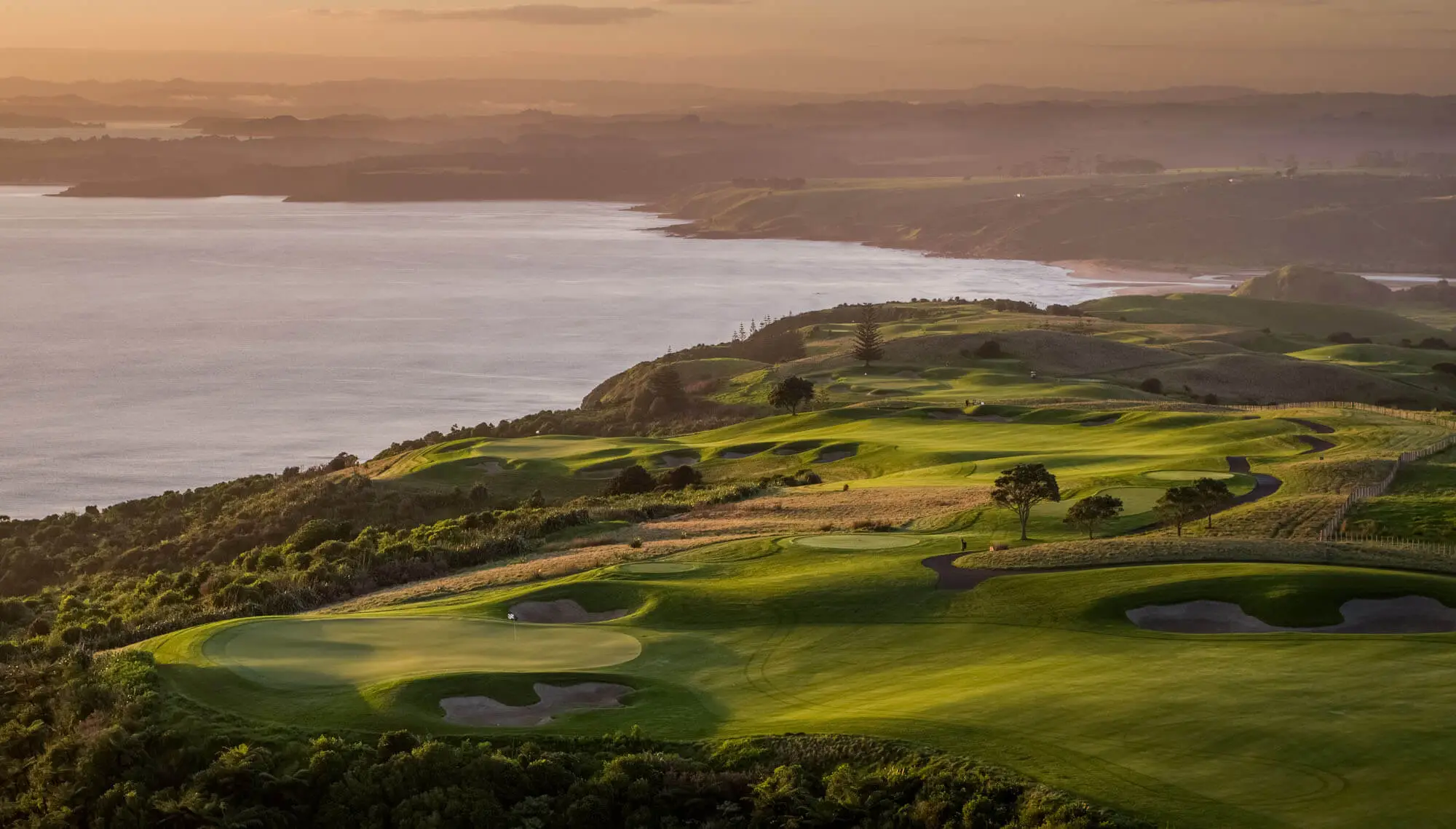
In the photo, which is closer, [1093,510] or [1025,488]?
[1093,510]

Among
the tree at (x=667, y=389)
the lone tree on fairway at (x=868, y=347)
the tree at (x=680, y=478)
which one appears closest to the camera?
the tree at (x=680, y=478)

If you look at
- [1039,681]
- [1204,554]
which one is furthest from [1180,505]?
[1039,681]

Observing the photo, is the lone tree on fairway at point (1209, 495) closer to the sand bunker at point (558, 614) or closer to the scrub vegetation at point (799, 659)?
the scrub vegetation at point (799, 659)

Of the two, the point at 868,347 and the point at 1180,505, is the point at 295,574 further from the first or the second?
the point at 868,347

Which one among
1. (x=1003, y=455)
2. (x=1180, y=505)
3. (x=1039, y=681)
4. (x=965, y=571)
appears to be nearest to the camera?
(x=1039, y=681)

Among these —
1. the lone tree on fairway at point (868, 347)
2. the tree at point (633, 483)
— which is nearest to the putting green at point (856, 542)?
the tree at point (633, 483)

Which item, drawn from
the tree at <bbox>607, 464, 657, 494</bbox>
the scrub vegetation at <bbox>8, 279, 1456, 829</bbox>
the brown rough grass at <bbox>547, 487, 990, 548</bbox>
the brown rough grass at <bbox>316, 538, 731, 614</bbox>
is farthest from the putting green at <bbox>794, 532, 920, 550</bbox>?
the tree at <bbox>607, 464, 657, 494</bbox>

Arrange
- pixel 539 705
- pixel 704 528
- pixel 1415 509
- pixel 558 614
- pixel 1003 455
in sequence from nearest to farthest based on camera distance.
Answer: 1. pixel 539 705
2. pixel 558 614
3. pixel 1415 509
4. pixel 704 528
5. pixel 1003 455

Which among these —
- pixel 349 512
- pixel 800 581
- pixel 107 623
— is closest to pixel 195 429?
pixel 349 512
